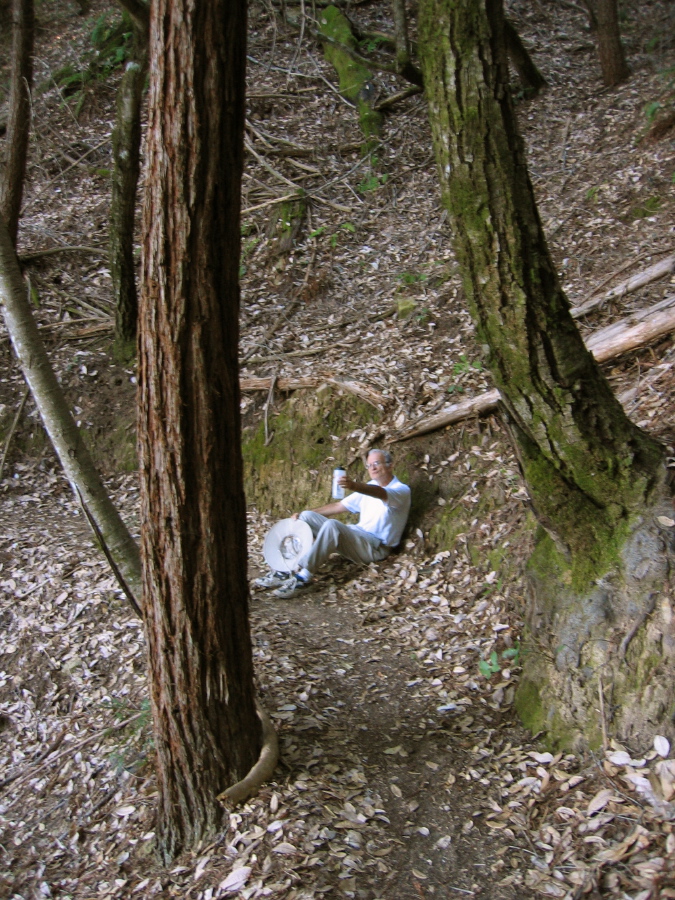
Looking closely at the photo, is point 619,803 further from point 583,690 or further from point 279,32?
point 279,32

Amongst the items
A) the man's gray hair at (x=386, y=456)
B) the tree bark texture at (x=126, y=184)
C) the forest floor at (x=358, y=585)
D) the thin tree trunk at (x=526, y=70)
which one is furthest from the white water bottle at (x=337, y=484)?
the thin tree trunk at (x=526, y=70)

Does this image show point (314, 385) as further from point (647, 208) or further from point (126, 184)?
point (647, 208)

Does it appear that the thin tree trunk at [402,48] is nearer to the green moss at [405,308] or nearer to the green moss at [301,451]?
the green moss at [405,308]

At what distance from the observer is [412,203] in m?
10.2

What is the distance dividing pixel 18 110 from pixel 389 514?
213 inches

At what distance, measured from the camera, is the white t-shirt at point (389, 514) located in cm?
632

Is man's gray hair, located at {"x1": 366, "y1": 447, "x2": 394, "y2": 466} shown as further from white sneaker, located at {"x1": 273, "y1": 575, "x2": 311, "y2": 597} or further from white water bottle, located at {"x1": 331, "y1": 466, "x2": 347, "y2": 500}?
white sneaker, located at {"x1": 273, "y1": 575, "x2": 311, "y2": 597}

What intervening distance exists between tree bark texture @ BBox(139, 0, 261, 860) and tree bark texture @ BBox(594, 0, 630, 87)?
9.77 metres

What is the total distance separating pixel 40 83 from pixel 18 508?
9362 mm

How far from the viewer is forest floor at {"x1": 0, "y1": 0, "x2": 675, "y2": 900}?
3.51m

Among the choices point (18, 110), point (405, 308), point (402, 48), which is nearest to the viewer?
point (18, 110)

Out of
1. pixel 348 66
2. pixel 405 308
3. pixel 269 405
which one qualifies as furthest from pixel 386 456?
pixel 348 66

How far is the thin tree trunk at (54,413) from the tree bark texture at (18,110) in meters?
2.72

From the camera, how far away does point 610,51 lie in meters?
10.9
